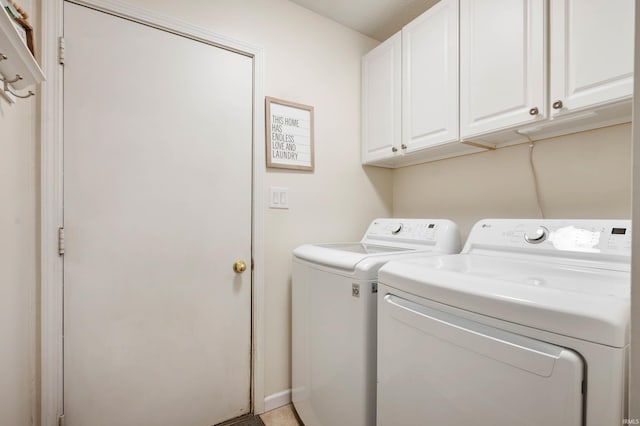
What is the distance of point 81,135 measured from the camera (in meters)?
1.26

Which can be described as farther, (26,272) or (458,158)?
(458,158)

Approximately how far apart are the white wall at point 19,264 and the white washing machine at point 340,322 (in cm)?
113

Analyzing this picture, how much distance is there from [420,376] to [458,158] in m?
1.43

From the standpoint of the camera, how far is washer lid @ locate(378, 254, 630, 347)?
571 millimetres

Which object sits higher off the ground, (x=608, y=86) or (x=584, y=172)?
(x=608, y=86)

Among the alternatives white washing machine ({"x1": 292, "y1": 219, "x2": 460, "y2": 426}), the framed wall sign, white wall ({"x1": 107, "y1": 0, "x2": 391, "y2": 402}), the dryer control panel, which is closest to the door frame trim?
white wall ({"x1": 107, "y1": 0, "x2": 391, "y2": 402})

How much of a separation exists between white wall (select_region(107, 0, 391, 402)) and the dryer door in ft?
2.80

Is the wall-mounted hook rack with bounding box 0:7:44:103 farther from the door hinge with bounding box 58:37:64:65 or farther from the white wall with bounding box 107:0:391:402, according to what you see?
the white wall with bounding box 107:0:391:402

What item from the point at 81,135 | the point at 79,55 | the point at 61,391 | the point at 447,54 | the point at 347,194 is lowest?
the point at 61,391

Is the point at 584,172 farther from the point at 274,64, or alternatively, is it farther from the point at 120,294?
the point at 120,294

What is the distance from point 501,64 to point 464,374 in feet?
4.30

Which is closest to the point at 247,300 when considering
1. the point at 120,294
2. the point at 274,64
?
the point at 120,294

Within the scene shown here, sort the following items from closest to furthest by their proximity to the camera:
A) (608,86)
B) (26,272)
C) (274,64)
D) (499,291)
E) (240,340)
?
(499,291) → (608,86) → (26,272) → (240,340) → (274,64)

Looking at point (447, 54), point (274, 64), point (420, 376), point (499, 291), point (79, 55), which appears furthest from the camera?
point (274, 64)
